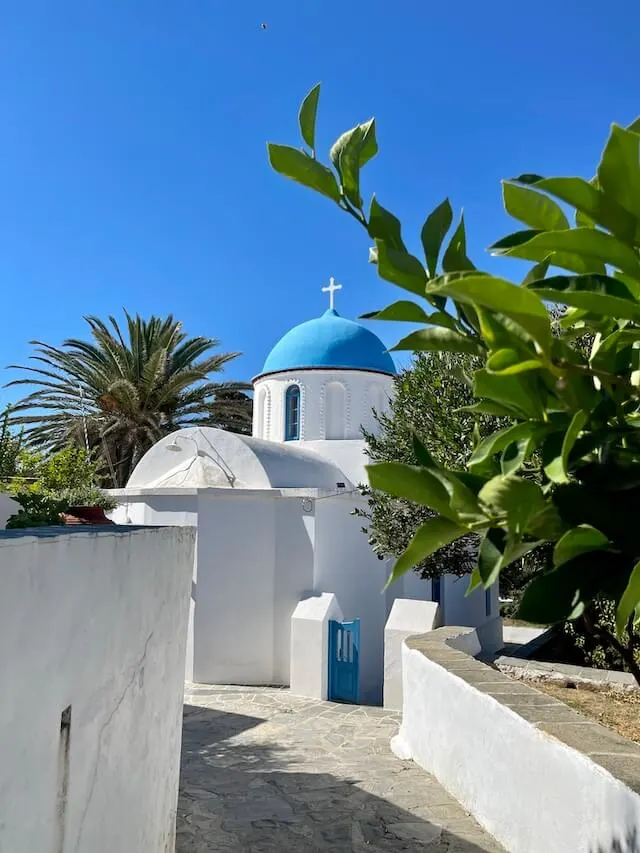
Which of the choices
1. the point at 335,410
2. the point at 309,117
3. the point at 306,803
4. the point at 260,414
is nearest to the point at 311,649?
the point at 306,803

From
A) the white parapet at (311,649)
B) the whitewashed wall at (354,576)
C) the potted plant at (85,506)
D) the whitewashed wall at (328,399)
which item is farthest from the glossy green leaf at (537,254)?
the whitewashed wall at (328,399)

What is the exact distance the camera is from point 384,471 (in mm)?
913

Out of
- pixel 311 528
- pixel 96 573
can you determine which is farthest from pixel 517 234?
pixel 311 528

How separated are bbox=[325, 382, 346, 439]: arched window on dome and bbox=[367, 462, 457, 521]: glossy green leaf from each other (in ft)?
52.7

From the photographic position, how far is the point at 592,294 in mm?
906

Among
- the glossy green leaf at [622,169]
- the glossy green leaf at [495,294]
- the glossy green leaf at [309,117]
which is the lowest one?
the glossy green leaf at [495,294]

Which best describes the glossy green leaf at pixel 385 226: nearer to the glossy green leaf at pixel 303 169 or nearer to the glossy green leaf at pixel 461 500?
the glossy green leaf at pixel 303 169

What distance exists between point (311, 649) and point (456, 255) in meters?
11.1

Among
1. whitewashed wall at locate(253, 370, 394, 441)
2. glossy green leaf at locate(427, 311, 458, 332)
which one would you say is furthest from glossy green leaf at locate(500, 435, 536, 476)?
whitewashed wall at locate(253, 370, 394, 441)

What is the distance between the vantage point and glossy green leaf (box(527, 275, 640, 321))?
35.9 inches

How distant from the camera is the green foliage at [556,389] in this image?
87cm

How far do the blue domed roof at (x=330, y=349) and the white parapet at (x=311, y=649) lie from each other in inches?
267

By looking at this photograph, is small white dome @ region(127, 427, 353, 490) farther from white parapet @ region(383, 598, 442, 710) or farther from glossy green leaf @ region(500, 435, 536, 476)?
glossy green leaf @ region(500, 435, 536, 476)

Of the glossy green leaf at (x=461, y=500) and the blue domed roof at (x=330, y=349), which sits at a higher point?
the blue domed roof at (x=330, y=349)
